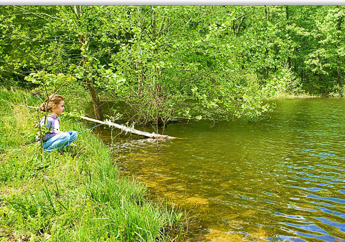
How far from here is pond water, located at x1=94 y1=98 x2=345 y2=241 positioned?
3.79 m

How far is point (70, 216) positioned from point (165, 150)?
532cm

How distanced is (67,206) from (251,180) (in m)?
3.66

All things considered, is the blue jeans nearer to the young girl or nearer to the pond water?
the young girl

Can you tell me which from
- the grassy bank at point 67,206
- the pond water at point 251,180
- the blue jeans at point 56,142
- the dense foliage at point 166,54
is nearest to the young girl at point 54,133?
the blue jeans at point 56,142

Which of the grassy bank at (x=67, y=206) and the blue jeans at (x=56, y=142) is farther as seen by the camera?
the blue jeans at (x=56, y=142)

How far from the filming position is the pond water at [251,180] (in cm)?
379

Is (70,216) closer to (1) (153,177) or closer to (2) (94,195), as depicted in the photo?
(2) (94,195)

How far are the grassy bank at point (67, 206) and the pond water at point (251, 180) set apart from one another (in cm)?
81

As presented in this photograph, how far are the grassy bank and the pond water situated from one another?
81cm

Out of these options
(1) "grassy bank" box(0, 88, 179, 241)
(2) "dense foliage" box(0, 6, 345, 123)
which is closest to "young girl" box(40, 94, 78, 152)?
(1) "grassy bank" box(0, 88, 179, 241)

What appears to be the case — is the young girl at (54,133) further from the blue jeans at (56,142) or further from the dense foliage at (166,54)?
the dense foliage at (166,54)

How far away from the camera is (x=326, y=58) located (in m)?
39.2

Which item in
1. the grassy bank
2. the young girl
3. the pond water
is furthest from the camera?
the young girl

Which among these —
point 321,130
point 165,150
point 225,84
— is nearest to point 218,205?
point 165,150
